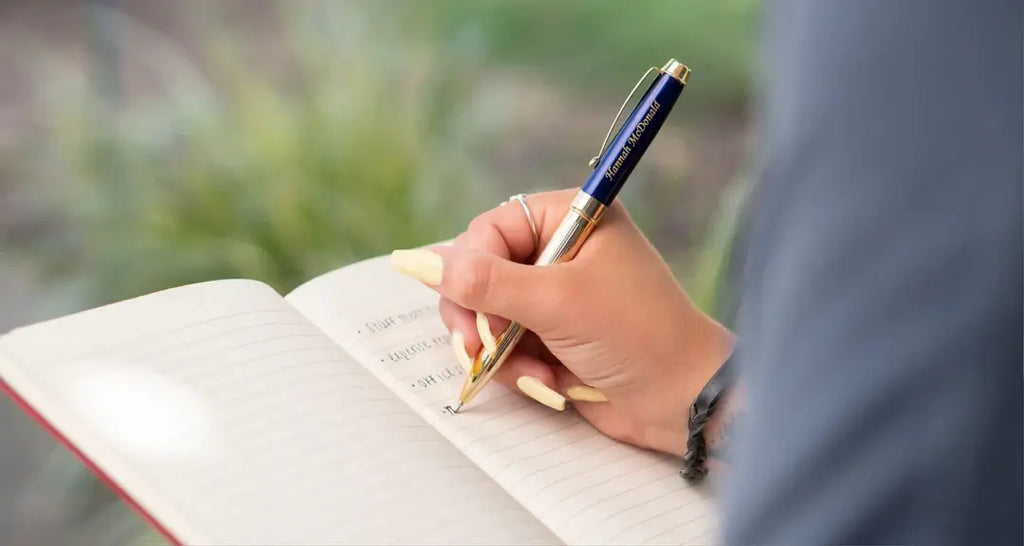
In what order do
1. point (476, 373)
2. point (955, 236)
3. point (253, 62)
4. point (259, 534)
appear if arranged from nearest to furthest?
point (955, 236) → point (259, 534) → point (476, 373) → point (253, 62)

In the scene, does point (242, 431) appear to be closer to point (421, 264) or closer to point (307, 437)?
point (307, 437)

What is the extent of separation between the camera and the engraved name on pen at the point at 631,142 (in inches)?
17.4

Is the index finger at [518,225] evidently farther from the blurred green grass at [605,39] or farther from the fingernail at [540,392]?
the blurred green grass at [605,39]

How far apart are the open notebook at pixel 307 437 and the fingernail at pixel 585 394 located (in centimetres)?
1

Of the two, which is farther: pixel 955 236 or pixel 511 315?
pixel 511 315

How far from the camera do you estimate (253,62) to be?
795 millimetres

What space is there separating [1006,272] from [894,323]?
0.02m

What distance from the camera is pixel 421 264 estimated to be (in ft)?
1.48

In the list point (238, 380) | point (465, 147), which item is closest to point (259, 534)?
point (238, 380)

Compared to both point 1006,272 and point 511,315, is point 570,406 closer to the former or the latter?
point 511,315

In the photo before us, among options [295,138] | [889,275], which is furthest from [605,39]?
[889,275]

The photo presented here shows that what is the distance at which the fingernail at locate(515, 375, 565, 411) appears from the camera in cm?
45

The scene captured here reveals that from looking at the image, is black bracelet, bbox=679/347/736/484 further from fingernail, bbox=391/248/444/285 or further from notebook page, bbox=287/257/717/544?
fingernail, bbox=391/248/444/285

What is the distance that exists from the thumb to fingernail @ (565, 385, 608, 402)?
4 centimetres
